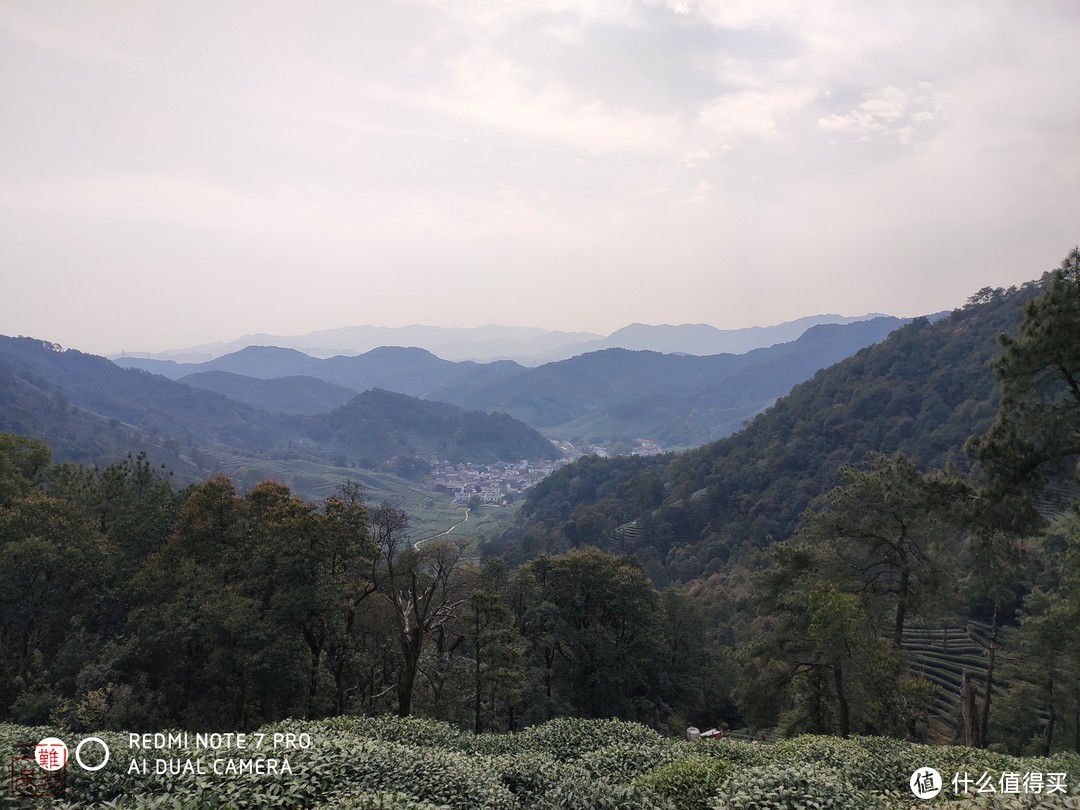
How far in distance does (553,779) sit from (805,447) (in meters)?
67.8

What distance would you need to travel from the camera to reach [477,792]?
608 cm

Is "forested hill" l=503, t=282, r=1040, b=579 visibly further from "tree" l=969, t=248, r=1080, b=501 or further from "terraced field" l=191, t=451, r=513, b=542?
"tree" l=969, t=248, r=1080, b=501

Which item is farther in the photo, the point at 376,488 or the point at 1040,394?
the point at 376,488

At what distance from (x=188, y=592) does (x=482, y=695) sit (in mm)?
8105

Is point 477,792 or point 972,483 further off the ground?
point 972,483

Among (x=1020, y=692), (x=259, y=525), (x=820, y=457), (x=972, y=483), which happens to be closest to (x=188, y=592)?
(x=259, y=525)

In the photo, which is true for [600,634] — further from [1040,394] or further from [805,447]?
[805,447]

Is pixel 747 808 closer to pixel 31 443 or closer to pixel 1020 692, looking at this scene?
pixel 1020 692

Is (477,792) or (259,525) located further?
(259,525)

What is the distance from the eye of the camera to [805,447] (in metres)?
67.2

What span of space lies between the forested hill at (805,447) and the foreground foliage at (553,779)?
46.0 meters

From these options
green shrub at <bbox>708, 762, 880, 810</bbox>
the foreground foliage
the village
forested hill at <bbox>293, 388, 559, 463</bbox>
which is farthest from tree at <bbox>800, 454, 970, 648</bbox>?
forested hill at <bbox>293, 388, 559, 463</bbox>

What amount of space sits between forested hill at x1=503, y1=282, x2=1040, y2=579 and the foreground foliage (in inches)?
1810

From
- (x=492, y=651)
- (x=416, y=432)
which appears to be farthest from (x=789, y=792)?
(x=416, y=432)
